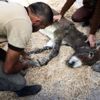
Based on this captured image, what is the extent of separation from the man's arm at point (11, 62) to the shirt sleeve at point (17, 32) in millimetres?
59

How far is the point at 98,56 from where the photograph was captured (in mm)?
3529

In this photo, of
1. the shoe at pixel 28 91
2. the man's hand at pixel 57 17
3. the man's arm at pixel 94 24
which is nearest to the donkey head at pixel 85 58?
the man's arm at pixel 94 24

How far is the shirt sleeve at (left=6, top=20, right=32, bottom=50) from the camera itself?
2.40 m

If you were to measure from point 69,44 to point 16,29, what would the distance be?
152 centimetres

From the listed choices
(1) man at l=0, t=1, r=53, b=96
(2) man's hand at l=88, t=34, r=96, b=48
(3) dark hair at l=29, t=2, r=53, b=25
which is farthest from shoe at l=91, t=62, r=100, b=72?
(3) dark hair at l=29, t=2, r=53, b=25

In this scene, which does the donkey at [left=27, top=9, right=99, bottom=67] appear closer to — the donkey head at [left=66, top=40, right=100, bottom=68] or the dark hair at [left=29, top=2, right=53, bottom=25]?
the donkey head at [left=66, top=40, right=100, bottom=68]

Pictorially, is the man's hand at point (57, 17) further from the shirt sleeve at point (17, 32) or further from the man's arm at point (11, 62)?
the shirt sleeve at point (17, 32)

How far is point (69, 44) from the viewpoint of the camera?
3.83m

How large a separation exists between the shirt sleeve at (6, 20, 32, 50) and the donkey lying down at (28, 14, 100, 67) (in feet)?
3.72

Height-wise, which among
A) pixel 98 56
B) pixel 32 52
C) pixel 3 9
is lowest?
pixel 32 52

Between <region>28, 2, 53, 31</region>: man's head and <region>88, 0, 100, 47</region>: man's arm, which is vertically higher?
<region>28, 2, 53, 31</region>: man's head

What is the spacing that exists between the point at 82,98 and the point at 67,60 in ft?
2.04

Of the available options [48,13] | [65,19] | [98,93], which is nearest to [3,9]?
Result: [48,13]

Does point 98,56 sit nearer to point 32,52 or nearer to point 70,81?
point 70,81
